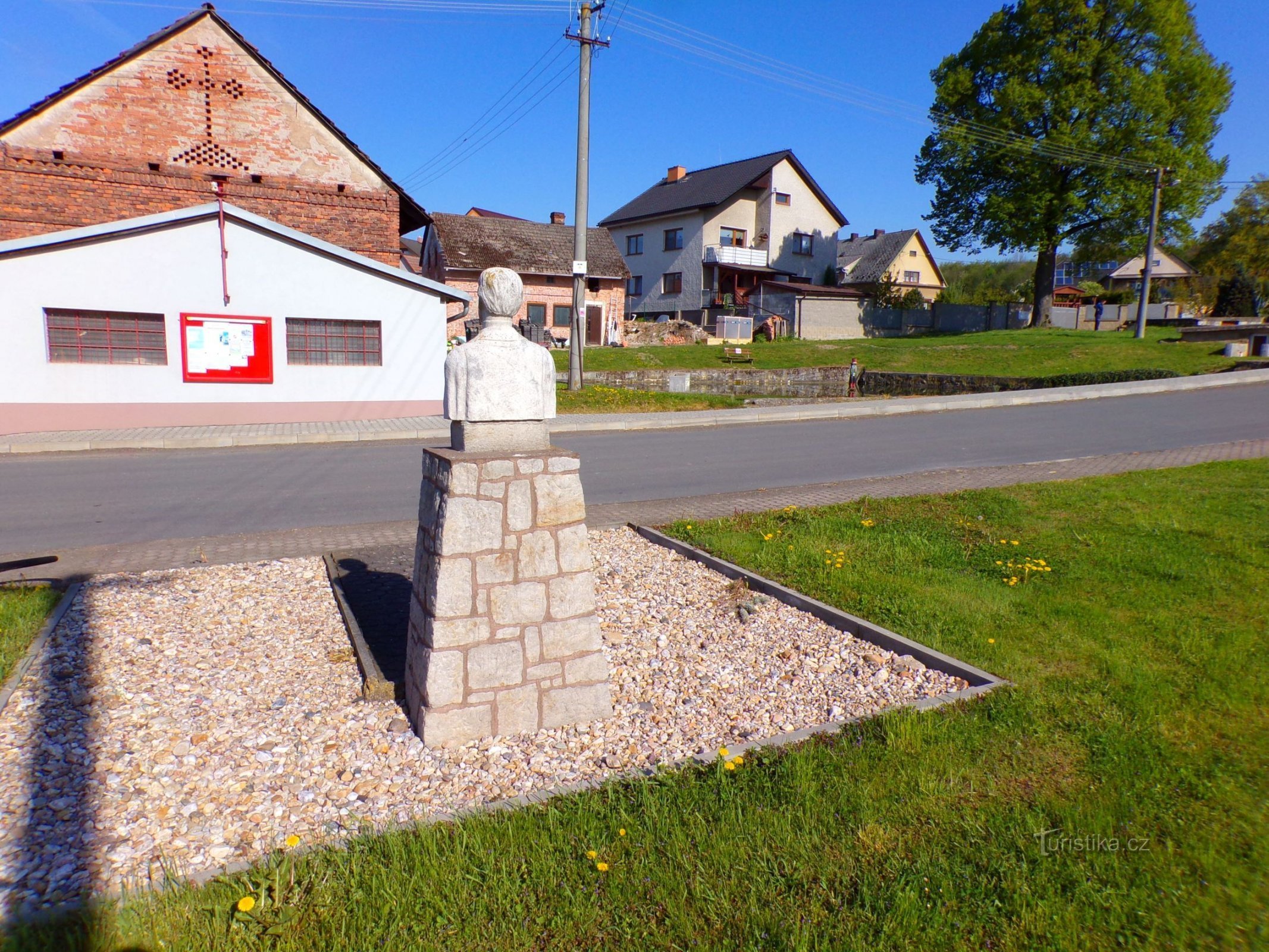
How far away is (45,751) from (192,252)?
14.9m

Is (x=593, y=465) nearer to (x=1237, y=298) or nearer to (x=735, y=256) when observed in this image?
(x=735, y=256)

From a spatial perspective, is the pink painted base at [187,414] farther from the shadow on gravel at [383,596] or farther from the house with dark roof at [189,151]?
the shadow on gravel at [383,596]

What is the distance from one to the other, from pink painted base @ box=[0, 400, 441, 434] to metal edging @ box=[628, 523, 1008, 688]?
1264 centimetres

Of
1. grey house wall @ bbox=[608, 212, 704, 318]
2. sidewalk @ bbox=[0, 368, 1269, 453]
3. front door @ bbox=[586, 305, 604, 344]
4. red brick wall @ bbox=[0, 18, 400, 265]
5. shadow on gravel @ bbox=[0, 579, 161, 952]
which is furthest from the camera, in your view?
grey house wall @ bbox=[608, 212, 704, 318]

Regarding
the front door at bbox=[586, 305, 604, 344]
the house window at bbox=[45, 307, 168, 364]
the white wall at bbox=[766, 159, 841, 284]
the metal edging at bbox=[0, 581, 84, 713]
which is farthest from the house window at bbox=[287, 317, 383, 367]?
the white wall at bbox=[766, 159, 841, 284]

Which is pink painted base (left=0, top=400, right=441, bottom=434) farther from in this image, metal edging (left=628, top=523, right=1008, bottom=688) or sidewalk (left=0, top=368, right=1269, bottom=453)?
metal edging (left=628, top=523, right=1008, bottom=688)

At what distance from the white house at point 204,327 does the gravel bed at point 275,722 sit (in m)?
11.6

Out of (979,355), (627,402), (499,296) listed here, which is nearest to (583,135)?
(627,402)

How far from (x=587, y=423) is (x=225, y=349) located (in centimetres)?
796

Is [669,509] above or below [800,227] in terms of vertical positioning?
below

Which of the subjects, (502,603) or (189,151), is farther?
(189,151)

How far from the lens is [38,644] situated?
5.36 m

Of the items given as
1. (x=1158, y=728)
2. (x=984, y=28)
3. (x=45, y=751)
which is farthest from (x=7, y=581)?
(x=984, y=28)

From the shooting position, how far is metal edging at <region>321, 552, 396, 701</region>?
4797 mm
